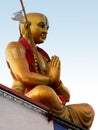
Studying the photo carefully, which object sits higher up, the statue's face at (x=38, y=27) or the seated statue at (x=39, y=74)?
the statue's face at (x=38, y=27)

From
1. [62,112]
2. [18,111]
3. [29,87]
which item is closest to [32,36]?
[29,87]

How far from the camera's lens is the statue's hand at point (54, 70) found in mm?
6047

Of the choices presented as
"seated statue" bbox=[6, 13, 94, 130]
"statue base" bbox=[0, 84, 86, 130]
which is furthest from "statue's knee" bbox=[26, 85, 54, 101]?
"statue base" bbox=[0, 84, 86, 130]

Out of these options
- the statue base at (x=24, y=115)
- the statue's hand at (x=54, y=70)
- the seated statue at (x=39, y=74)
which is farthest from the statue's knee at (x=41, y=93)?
the statue's hand at (x=54, y=70)

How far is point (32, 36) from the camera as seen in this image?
6418mm

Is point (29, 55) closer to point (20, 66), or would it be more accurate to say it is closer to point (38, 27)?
point (20, 66)

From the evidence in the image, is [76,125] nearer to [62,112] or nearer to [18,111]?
[62,112]

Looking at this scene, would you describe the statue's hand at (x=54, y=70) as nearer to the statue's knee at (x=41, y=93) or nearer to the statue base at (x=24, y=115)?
the statue's knee at (x=41, y=93)

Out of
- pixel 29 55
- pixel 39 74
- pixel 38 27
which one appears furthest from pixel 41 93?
pixel 38 27

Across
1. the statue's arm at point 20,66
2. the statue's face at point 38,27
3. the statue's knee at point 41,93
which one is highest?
the statue's face at point 38,27

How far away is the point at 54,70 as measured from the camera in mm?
6074

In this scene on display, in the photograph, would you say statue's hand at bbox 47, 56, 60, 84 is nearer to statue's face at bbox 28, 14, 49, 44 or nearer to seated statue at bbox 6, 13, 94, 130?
seated statue at bbox 6, 13, 94, 130

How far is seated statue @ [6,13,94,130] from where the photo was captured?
18.8 feet

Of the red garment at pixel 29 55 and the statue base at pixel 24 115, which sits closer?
→ the statue base at pixel 24 115
